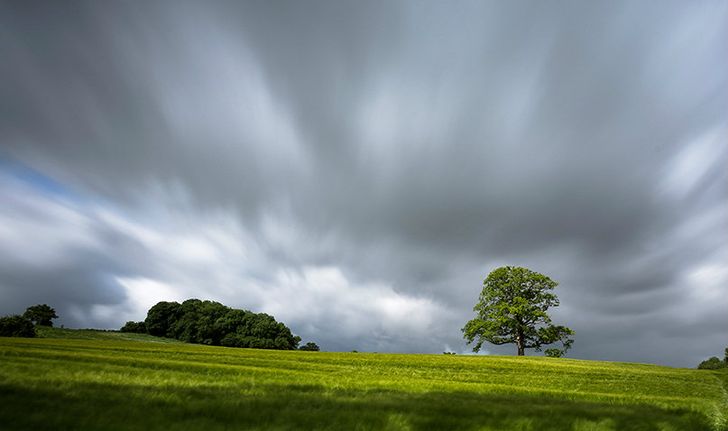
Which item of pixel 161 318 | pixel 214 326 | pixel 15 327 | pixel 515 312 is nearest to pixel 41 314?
pixel 161 318

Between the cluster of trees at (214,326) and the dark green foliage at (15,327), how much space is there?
57080 millimetres

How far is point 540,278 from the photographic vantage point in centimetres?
6544

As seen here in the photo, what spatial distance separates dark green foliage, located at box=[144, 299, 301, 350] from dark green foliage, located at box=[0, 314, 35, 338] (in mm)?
56867

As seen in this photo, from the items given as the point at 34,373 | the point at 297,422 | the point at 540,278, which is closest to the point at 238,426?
the point at 297,422

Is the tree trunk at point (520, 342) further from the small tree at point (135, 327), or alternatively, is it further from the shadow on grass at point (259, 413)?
the small tree at point (135, 327)

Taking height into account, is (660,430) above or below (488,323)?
below

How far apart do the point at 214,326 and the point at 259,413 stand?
393 ft

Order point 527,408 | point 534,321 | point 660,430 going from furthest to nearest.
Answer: point 534,321
point 527,408
point 660,430

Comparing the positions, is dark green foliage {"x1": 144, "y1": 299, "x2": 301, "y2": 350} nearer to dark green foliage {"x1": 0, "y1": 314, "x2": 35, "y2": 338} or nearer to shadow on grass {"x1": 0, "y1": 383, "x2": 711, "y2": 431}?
dark green foliage {"x1": 0, "y1": 314, "x2": 35, "y2": 338}

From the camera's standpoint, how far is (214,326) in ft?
364

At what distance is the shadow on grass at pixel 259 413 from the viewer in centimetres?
480

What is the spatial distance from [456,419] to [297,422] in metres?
2.94

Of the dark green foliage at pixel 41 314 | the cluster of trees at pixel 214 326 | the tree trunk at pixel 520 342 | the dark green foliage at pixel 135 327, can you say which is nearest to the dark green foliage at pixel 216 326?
the cluster of trees at pixel 214 326

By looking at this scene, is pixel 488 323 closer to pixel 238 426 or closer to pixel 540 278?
pixel 540 278
